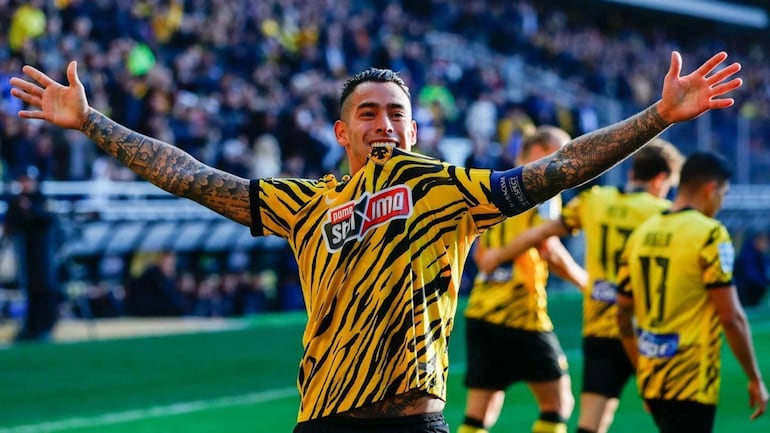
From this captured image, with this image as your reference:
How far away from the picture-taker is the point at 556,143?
851 cm

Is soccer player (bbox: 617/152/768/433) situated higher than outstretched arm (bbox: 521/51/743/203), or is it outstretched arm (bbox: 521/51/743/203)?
outstretched arm (bbox: 521/51/743/203)

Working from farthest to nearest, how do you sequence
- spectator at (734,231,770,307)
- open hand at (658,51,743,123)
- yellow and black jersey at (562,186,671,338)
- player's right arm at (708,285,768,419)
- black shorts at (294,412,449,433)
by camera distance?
spectator at (734,231,770,307) < yellow and black jersey at (562,186,671,338) < player's right arm at (708,285,768,419) < black shorts at (294,412,449,433) < open hand at (658,51,743,123)

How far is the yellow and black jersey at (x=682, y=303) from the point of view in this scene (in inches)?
253

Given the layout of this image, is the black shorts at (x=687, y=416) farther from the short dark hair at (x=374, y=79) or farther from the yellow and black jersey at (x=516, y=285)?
the short dark hair at (x=374, y=79)

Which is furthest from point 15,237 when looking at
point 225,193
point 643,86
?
point 643,86

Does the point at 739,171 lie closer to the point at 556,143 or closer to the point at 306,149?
the point at 306,149

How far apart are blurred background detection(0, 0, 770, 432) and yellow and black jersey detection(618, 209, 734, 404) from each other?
458cm

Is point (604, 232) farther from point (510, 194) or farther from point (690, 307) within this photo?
point (510, 194)

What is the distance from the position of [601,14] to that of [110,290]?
27.3 metres

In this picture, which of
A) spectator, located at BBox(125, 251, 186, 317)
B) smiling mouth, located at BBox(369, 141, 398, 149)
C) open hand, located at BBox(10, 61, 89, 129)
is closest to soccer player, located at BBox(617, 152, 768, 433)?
smiling mouth, located at BBox(369, 141, 398, 149)

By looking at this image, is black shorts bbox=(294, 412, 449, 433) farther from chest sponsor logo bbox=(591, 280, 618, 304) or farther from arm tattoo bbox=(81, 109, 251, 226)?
chest sponsor logo bbox=(591, 280, 618, 304)

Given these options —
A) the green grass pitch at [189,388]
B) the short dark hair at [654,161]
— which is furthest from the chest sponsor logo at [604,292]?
the green grass pitch at [189,388]

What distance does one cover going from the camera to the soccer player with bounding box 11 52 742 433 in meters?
4.36

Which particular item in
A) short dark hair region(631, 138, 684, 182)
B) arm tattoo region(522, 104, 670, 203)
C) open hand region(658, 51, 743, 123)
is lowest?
arm tattoo region(522, 104, 670, 203)
